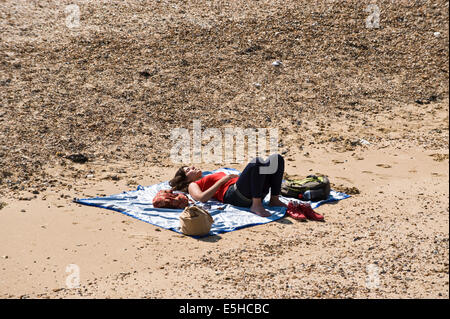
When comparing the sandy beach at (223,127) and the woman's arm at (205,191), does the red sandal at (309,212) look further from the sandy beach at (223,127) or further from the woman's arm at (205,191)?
the woman's arm at (205,191)

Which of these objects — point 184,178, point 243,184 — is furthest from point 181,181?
point 243,184

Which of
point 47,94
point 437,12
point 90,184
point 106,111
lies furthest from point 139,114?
point 437,12

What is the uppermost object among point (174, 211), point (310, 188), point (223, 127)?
point (223, 127)

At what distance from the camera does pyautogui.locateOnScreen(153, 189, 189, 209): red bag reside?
20.5 ft

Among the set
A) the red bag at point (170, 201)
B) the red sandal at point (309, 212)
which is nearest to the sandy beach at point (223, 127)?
the red sandal at point (309, 212)

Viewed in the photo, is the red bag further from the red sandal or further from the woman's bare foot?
the red sandal

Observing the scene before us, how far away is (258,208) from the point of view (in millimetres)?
6125

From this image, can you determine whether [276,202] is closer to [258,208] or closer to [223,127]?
[258,208]

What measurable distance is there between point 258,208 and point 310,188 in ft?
2.47

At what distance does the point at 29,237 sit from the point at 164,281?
1712 mm

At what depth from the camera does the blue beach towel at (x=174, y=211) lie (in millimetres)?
5870

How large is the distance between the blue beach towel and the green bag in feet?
0.22

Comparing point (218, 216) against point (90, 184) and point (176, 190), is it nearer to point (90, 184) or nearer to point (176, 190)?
point (176, 190)

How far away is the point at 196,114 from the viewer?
1009cm
